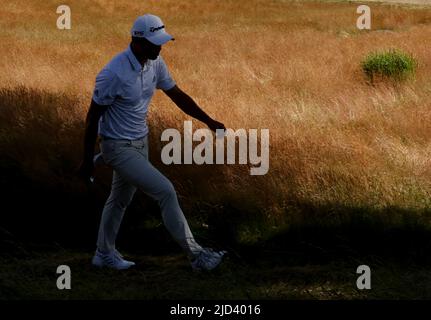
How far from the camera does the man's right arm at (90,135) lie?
21.8 ft

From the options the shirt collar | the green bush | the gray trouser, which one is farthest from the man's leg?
the green bush

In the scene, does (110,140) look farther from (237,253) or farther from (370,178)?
(370,178)

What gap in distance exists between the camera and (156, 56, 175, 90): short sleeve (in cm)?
712

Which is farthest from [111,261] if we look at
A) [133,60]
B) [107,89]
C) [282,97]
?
[282,97]

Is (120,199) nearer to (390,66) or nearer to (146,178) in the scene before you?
(146,178)

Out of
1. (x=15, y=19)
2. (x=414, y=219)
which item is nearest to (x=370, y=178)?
(x=414, y=219)

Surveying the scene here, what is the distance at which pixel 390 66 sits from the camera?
1769cm

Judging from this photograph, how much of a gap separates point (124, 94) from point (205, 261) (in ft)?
4.67

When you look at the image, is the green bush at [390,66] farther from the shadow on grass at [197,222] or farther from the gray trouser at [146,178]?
the gray trouser at [146,178]

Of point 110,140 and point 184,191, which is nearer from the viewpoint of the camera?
point 110,140

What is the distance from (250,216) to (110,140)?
2079 mm

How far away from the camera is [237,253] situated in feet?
25.6
